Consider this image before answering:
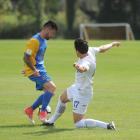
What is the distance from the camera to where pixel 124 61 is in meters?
32.6

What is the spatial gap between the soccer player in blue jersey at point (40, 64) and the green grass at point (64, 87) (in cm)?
48

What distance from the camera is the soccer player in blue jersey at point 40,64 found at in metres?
14.7

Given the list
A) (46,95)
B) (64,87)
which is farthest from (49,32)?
(64,87)

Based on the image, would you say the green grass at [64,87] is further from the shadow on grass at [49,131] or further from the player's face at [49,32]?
the player's face at [49,32]

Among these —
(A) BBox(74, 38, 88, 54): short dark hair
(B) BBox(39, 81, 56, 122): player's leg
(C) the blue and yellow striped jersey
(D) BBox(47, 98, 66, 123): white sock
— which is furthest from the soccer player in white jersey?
(C) the blue and yellow striped jersey

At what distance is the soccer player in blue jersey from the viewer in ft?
48.2

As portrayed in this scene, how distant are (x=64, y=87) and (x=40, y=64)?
25.9ft

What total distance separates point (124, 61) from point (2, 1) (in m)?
33.4

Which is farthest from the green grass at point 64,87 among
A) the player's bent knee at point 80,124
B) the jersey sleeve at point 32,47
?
the jersey sleeve at point 32,47

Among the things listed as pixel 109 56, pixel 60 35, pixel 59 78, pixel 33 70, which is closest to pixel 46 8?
pixel 60 35

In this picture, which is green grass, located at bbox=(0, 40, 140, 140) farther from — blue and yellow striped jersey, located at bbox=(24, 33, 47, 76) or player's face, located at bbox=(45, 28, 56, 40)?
player's face, located at bbox=(45, 28, 56, 40)

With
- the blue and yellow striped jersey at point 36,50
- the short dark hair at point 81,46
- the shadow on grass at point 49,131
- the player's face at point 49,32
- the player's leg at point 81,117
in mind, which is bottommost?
the shadow on grass at point 49,131

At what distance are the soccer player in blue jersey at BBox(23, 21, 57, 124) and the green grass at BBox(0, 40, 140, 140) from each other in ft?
1.56

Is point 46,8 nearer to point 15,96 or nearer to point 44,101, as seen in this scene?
point 15,96
